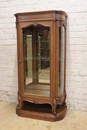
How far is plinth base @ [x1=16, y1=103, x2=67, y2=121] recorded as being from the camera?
2027mm

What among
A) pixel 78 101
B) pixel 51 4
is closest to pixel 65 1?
pixel 51 4

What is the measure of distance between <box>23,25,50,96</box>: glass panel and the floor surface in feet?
1.21

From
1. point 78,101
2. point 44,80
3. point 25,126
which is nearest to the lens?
point 25,126

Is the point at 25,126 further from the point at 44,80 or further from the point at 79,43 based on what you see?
the point at 79,43

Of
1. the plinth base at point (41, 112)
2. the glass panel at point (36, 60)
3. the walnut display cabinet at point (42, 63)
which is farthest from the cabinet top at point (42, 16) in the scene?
the plinth base at point (41, 112)

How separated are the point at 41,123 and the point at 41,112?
6.5 inches

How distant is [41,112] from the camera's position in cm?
211

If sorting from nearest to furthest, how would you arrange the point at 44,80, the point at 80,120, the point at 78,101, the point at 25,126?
the point at 25,126, the point at 80,120, the point at 44,80, the point at 78,101

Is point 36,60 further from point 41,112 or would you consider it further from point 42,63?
point 41,112

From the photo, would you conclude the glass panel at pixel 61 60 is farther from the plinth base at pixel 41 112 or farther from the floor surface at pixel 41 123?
the floor surface at pixel 41 123

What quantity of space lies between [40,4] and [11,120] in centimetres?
169

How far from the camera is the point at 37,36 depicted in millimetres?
2188

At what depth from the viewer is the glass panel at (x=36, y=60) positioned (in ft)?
6.86

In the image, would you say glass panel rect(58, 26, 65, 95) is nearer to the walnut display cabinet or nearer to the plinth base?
the walnut display cabinet
